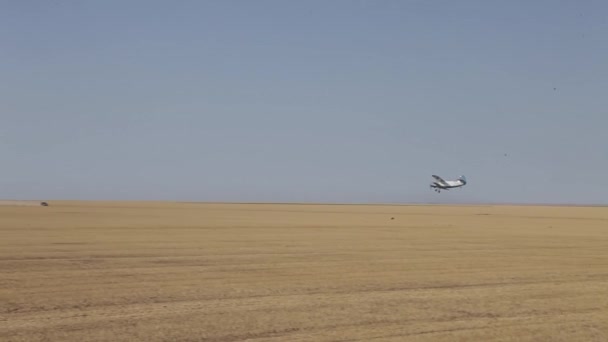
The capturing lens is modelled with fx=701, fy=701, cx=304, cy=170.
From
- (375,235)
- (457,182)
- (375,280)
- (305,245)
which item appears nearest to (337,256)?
(305,245)

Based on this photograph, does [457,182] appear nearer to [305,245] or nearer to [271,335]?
[305,245]

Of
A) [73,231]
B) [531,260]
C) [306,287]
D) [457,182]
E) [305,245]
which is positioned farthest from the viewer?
[457,182]

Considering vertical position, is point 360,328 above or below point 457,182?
below

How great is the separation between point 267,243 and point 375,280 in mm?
11049

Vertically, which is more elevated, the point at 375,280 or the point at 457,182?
the point at 457,182

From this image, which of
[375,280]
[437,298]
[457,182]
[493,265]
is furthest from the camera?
[457,182]

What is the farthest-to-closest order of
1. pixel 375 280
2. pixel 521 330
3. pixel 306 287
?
pixel 375 280 → pixel 306 287 → pixel 521 330

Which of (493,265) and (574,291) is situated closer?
(574,291)

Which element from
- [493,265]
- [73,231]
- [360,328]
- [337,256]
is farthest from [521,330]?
[73,231]

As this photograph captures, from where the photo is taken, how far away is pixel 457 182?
118375 millimetres

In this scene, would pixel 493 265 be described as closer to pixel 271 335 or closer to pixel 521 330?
pixel 521 330

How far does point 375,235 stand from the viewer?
33.9 m

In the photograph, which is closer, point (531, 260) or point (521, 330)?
point (521, 330)

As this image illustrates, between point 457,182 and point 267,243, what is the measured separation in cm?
9503
